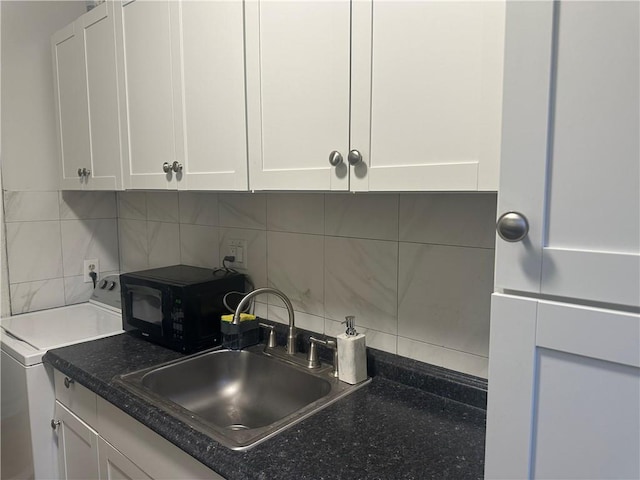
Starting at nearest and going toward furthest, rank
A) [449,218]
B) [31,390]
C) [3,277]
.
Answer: [449,218] < [31,390] < [3,277]

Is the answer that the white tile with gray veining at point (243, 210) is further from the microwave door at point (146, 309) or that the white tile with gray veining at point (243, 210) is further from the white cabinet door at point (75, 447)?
the white cabinet door at point (75, 447)

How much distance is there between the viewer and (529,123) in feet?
1.87

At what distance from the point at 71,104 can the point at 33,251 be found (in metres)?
0.75

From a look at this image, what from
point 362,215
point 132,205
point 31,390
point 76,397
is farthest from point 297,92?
point 132,205

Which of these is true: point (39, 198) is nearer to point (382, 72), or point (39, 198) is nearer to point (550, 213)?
point (382, 72)

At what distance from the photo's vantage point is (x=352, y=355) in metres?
1.39

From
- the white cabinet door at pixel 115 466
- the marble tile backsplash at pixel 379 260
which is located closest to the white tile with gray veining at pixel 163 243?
the marble tile backsplash at pixel 379 260

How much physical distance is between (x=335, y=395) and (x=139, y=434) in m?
0.57

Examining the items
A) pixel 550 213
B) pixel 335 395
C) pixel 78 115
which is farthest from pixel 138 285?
pixel 550 213

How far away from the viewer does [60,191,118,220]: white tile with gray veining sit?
2352 millimetres

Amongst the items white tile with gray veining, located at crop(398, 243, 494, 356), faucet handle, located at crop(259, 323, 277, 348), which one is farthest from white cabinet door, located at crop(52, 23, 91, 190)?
white tile with gray veining, located at crop(398, 243, 494, 356)

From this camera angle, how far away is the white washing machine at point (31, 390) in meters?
1.73

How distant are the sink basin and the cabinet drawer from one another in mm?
195

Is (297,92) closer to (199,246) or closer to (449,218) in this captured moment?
(449,218)
